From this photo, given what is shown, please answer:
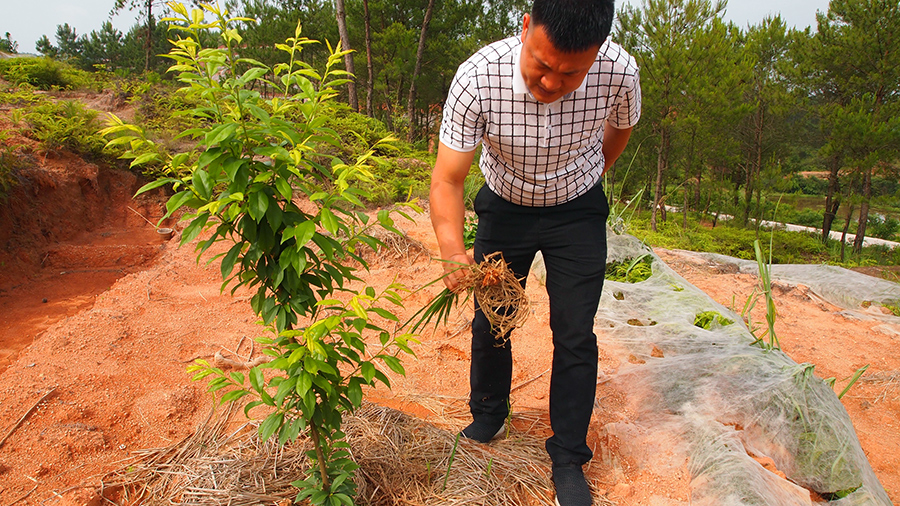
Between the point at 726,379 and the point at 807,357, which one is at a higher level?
the point at 726,379

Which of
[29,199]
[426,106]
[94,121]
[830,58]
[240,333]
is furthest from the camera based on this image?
[426,106]

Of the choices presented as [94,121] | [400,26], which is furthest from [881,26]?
[94,121]

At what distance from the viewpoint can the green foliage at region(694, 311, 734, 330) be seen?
2878 mm

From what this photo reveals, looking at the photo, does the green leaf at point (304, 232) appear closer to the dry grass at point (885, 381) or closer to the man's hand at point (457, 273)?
the man's hand at point (457, 273)

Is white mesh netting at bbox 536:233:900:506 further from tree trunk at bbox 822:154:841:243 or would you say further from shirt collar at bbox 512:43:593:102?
tree trunk at bbox 822:154:841:243

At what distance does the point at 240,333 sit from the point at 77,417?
0.99 meters

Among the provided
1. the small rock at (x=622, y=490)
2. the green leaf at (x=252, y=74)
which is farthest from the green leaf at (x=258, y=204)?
the small rock at (x=622, y=490)

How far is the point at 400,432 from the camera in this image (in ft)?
6.74

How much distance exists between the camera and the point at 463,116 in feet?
5.09

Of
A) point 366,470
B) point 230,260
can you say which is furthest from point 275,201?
point 366,470

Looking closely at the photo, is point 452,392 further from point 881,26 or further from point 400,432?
point 881,26

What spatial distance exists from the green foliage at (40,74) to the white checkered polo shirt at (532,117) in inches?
355

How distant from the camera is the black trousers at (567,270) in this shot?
170 centimetres

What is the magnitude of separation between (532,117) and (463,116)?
22 cm
